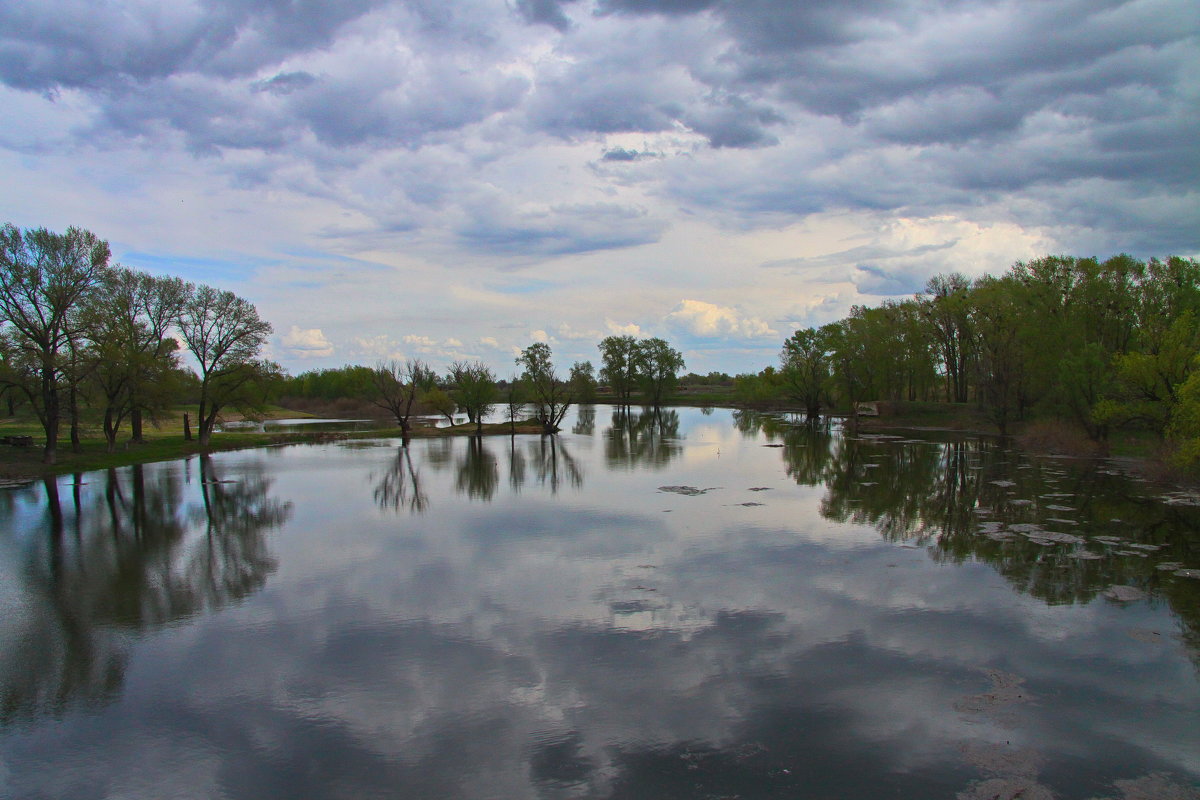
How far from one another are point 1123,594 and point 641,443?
3809 cm

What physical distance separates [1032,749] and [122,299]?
1810 inches

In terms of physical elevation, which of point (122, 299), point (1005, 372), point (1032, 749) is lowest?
point (1032, 749)

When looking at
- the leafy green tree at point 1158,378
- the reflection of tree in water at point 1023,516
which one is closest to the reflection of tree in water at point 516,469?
the reflection of tree in water at point 1023,516

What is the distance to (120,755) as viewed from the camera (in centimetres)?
806

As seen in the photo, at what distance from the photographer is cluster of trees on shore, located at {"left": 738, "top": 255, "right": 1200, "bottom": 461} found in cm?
2816

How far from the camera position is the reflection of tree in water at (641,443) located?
128 ft

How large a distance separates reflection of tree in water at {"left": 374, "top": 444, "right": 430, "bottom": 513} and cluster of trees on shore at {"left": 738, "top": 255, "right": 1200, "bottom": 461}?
24341 millimetres

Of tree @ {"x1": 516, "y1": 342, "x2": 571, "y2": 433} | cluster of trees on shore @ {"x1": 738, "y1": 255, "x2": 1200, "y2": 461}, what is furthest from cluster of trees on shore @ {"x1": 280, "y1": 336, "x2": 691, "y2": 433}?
cluster of trees on shore @ {"x1": 738, "y1": 255, "x2": 1200, "y2": 461}

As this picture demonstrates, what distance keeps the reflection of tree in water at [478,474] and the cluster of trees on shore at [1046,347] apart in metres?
23.3

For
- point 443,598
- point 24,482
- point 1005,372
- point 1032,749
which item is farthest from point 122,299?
point 1005,372

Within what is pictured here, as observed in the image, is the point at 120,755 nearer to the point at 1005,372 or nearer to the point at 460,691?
the point at 460,691

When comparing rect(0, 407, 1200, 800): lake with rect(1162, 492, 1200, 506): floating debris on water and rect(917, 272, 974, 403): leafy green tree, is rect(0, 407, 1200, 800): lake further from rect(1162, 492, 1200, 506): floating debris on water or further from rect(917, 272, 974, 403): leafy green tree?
rect(917, 272, 974, 403): leafy green tree

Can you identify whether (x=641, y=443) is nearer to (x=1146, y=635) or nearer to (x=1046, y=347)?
(x=1046, y=347)

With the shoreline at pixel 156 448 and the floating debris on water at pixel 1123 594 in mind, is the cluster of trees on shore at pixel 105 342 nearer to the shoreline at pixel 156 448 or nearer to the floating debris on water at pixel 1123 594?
the shoreline at pixel 156 448
